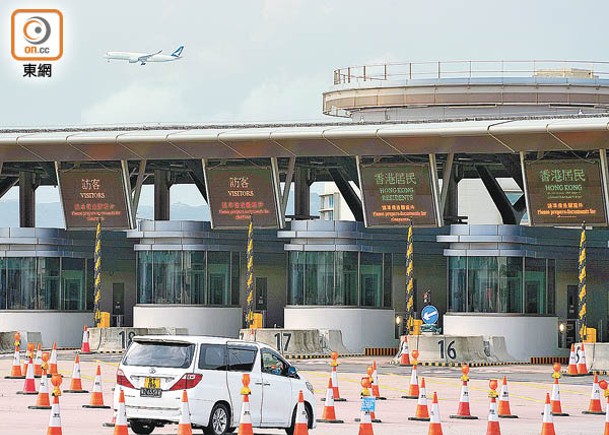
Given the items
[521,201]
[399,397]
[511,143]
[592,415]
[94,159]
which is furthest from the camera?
[521,201]

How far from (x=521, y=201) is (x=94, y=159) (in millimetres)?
15757

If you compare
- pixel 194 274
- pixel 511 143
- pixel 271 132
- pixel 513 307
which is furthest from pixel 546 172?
pixel 194 274

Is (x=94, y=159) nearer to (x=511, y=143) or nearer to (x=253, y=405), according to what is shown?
(x=511, y=143)

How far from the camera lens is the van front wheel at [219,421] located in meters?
21.8

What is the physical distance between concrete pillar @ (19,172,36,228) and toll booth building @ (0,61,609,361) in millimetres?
78

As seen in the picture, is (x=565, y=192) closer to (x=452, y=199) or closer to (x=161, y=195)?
(x=452, y=199)

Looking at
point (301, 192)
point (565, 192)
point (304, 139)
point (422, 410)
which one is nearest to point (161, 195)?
point (301, 192)

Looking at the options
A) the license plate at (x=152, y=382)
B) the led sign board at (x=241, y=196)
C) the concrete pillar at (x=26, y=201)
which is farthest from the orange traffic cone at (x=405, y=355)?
the license plate at (x=152, y=382)

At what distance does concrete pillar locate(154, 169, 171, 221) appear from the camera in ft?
191

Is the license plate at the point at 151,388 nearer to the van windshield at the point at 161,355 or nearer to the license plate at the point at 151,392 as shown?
the license plate at the point at 151,392

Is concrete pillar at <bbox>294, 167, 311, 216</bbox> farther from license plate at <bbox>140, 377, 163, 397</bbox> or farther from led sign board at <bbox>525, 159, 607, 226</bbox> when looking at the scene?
license plate at <bbox>140, 377, 163, 397</bbox>

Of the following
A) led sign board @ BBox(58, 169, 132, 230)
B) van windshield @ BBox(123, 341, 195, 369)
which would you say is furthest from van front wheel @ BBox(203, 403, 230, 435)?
led sign board @ BBox(58, 169, 132, 230)

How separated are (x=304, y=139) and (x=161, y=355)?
2882 centimetres

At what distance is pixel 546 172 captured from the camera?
48469mm
